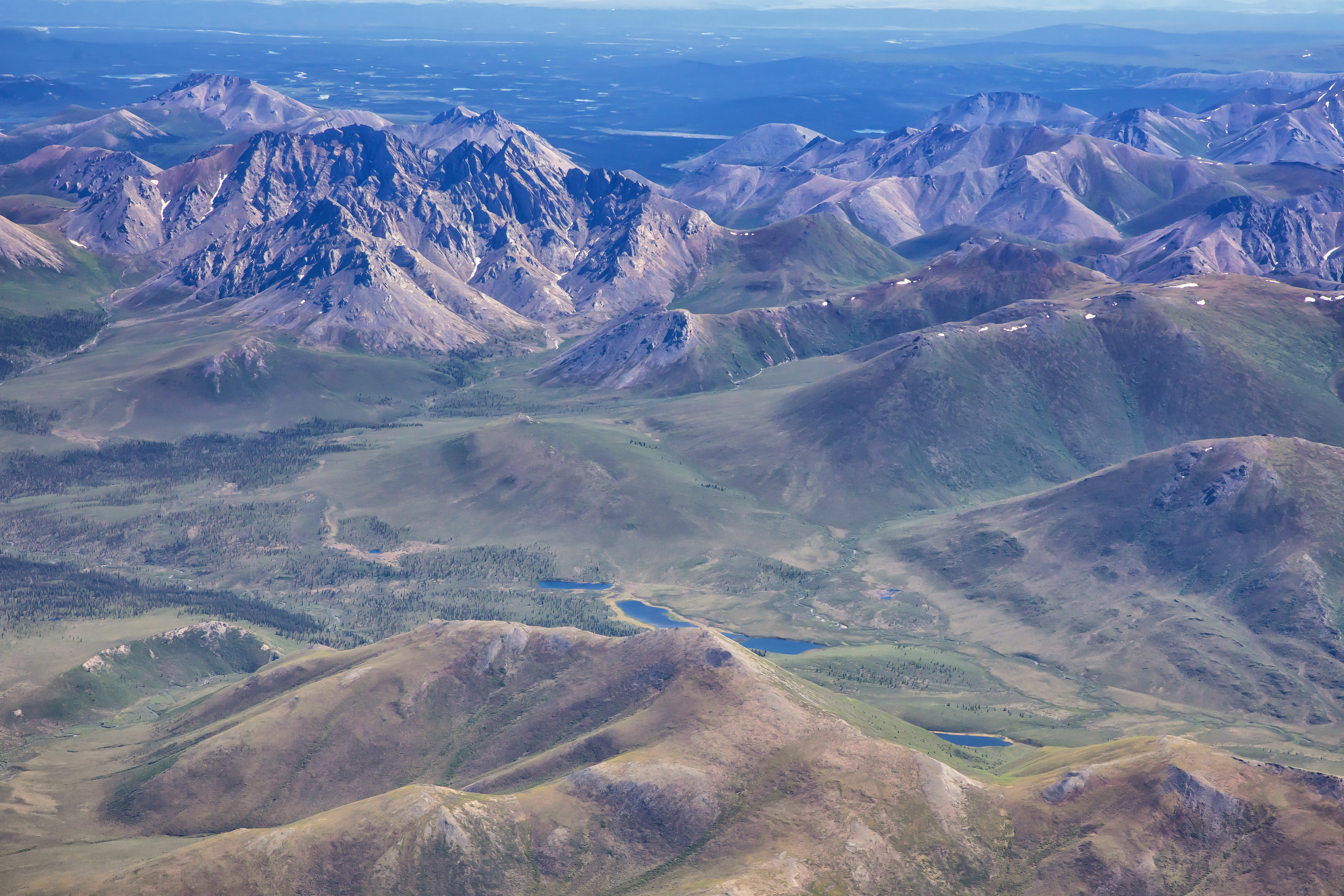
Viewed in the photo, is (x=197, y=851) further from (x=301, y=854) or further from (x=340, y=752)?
(x=340, y=752)

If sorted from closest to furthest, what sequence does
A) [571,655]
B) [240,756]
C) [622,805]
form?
[622,805] → [240,756] → [571,655]

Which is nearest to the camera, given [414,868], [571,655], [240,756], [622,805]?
[414,868]

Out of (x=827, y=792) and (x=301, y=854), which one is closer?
(x=301, y=854)

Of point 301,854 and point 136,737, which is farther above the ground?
point 301,854

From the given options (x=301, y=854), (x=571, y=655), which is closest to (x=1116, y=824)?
(x=571, y=655)

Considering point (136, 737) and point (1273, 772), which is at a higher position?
point (1273, 772)

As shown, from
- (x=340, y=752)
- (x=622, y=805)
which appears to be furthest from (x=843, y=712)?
(x=340, y=752)

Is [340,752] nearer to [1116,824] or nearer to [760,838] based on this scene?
[760,838]

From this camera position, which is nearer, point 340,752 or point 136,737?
point 340,752

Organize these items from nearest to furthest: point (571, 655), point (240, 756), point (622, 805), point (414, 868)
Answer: point (414, 868) < point (622, 805) < point (240, 756) < point (571, 655)

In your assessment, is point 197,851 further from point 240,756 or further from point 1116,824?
point 1116,824
